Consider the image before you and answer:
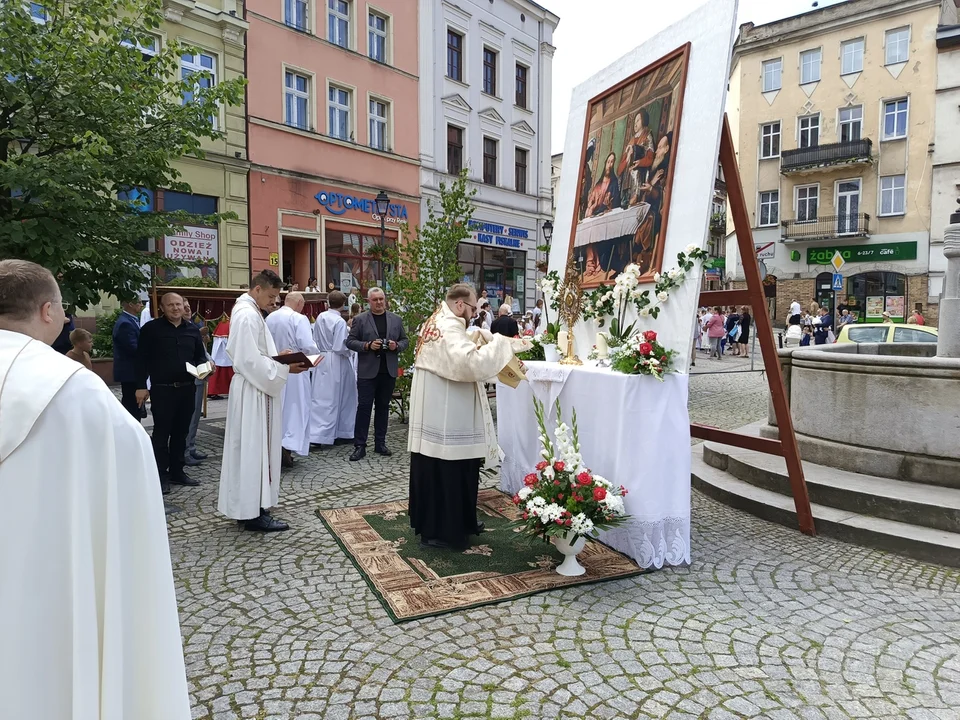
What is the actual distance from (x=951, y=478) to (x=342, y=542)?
14.6 feet

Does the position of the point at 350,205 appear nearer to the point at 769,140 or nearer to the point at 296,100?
the point at 296,100

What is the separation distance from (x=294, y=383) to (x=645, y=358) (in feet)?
15.6

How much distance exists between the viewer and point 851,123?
31.1 meters

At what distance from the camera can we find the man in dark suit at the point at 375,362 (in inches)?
298

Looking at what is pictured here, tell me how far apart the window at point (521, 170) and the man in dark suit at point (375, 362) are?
806 inches

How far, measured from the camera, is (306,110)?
1967 cm

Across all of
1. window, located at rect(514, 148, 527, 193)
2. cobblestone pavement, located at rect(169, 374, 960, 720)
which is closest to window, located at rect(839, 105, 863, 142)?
window, located at rect(514, 148, 527, 193)

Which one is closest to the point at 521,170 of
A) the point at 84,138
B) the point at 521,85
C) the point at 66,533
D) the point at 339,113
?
the point at 521,85

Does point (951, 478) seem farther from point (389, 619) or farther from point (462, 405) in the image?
point (389, 619)

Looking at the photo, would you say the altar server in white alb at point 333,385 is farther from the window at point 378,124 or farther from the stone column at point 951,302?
the window at point 378,124

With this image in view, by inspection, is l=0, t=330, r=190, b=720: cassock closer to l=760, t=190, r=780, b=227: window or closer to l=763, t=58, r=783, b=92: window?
l=760, t=190, r=780, b=227: window

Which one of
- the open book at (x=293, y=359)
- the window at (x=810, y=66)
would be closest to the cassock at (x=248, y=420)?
the open book at (x=293, y=359)

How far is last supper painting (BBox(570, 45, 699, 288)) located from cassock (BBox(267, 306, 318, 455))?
316cm

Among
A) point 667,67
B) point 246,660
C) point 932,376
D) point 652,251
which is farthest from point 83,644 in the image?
point 932,376
